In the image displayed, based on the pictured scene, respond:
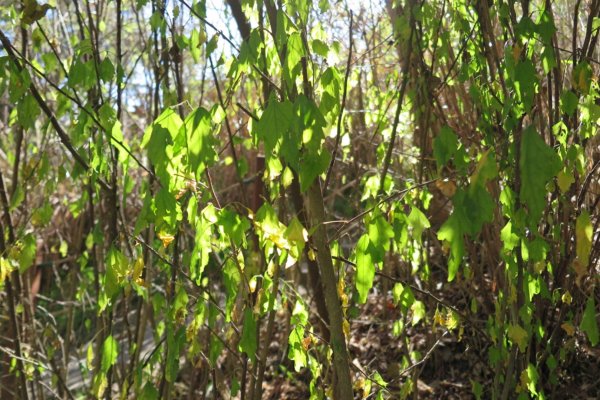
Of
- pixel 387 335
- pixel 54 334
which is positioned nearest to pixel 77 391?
pixel 54 334

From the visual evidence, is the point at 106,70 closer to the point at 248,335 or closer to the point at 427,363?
the point at 248,335

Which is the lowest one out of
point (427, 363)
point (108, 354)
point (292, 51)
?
point (427, 363)

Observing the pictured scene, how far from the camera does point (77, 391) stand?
438 centimetres

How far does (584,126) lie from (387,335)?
223 centimetres

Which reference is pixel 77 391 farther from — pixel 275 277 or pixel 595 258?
pixel 595 258

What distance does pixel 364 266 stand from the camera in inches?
57.4

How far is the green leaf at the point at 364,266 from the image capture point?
1.45 metres

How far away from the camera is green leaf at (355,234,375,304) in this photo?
145 cm

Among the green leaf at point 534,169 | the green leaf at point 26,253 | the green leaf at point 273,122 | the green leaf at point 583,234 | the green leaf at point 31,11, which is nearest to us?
the green leaf at point 534,169

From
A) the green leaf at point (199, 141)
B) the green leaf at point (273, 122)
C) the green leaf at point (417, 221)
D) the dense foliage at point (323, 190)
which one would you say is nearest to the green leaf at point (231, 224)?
the dense foliage at point (323, 190)

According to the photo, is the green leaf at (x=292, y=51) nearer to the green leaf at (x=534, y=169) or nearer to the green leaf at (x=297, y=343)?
the green leaf at (x=534, y=169)

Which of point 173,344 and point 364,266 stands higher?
point 364,266

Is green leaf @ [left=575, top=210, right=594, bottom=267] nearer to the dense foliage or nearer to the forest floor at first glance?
the dense foliage

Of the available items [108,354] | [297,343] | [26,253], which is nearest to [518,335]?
[297,343]
